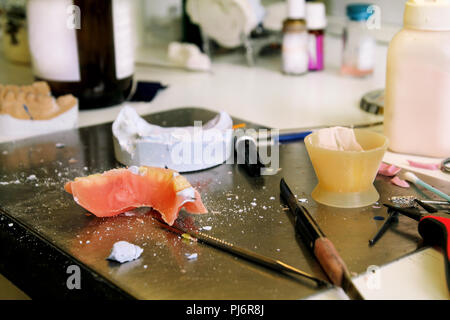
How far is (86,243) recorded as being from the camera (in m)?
0.54

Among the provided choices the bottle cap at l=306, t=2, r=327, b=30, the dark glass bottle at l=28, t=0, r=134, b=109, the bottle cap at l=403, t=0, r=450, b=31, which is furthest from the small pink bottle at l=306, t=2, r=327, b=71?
the bottle cap at l=403, t=0, r=450, b=31

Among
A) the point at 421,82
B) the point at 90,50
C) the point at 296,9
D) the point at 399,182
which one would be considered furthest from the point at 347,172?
the point at 296,9

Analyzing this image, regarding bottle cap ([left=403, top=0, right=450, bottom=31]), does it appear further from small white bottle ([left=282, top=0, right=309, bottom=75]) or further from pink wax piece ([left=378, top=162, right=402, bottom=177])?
small white bottle ([left=282, top=0, right=309, bottom=75])

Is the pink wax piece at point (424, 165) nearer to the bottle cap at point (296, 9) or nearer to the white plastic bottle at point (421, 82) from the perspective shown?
the white plastic bottle at point (421, 82)

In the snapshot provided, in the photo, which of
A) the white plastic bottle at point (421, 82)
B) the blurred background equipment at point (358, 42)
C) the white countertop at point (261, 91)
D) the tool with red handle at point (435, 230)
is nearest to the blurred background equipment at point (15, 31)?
the white countertop at point (261, 91)

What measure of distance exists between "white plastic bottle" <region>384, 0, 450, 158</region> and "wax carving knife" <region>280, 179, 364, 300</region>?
241 millimetres

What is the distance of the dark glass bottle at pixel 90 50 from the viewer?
0.95 m

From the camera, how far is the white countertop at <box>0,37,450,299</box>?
970 millimetres

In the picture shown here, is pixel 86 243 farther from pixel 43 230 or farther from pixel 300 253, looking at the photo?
pixel 300 253

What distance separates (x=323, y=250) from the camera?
1.57 ft

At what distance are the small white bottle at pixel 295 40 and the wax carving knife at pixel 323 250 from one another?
67 cm

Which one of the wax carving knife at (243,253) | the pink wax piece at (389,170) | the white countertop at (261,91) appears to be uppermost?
the white countertop at (261,91)

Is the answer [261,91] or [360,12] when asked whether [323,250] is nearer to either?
[261,91]
